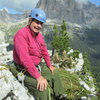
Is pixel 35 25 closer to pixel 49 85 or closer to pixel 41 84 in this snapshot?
pixel 41 84

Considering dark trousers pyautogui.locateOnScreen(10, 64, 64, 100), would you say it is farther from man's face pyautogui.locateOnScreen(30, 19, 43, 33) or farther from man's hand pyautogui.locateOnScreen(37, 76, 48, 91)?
man's face pyautogui.locateOnScreen(30, 19, 43, 33)

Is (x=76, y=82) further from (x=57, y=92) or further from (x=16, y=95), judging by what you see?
(x=16, y=95)

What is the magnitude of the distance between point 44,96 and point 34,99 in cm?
62

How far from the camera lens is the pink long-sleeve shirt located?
7.46 metres

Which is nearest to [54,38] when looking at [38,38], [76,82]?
[76,82]

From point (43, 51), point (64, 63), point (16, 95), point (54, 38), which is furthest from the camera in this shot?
point (54, 38)

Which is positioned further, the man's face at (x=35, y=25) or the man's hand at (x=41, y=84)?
the man's face at (x=35, y=25)

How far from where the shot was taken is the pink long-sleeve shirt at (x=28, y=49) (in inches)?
294

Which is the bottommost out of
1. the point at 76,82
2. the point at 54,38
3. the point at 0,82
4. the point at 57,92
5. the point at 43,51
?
the point at 54,38

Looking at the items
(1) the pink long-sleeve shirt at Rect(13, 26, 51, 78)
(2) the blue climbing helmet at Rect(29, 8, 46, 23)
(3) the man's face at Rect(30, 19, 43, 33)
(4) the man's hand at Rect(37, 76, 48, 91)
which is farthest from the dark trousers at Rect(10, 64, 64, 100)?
(2) the blue climbing helmet at Rect(29, 8, 46, 23)

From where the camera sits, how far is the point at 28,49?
8.10 m

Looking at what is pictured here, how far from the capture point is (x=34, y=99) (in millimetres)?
7859

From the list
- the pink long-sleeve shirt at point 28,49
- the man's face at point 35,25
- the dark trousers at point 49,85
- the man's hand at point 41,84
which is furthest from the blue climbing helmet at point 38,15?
the man's hand at point 41,84

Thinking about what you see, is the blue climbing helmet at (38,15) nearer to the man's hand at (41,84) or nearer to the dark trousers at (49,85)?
the dark trousers at (49,85)
